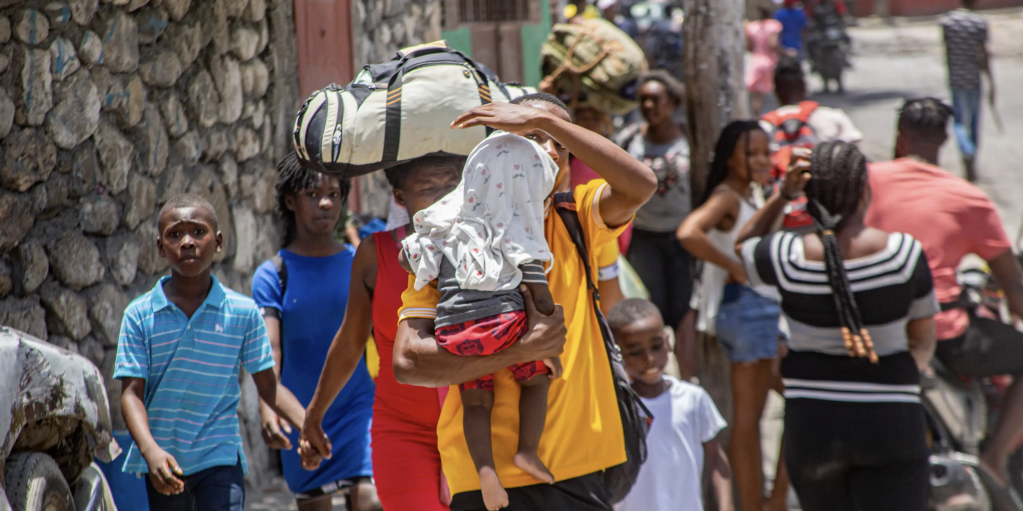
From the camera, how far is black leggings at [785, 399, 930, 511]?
366 centimetres

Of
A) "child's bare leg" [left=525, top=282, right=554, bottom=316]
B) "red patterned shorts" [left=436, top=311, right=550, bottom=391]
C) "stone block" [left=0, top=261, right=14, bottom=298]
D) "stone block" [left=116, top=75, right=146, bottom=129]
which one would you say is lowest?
"stone block" [left=0, top=261, right=14, bottom=298]

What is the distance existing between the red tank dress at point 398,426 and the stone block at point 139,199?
187 centimetres

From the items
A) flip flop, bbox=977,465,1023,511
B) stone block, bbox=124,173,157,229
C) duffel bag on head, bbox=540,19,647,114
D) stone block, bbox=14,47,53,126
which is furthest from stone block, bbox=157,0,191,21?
flip flop, bbox=977,465,1023,511

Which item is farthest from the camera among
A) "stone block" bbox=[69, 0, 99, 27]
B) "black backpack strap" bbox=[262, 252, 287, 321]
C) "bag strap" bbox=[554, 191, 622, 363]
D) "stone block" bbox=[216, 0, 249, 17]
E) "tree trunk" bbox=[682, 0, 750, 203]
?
"tree trunk" bbox=[682, 0, 750, 203]

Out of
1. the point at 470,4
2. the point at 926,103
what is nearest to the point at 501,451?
Answer: the point at 926,103

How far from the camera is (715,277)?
522cm

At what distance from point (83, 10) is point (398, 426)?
234 cm

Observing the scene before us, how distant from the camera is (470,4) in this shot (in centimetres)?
1055

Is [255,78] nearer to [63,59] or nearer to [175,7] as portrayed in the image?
[175,7]

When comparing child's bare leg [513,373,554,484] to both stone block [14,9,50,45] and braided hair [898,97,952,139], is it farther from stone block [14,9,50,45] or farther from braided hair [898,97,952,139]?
braided hair [898,97,952,139]

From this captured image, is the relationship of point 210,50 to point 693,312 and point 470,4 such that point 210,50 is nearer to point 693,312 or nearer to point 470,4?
point 693,312

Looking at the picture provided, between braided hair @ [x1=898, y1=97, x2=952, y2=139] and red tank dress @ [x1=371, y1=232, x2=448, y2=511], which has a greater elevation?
braided hair @ [x1=898, y1=97, x2=952, y2=139]

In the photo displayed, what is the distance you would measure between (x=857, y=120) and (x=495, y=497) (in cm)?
1433

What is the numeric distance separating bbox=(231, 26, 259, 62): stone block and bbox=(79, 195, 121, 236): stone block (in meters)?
1.34
